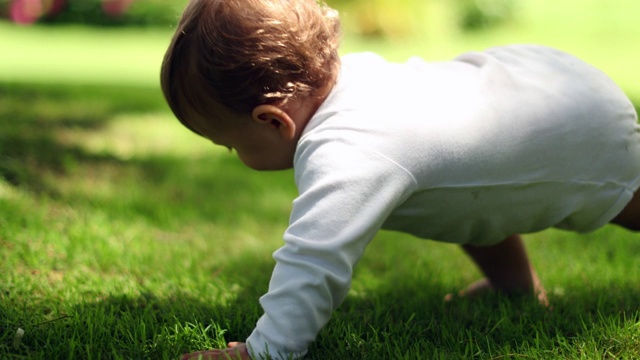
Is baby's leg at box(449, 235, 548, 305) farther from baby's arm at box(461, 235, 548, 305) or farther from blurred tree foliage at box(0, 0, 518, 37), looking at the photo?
blurred tree foliage at box(0, 0, 518, 37)

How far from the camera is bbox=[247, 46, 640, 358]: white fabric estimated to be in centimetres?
173

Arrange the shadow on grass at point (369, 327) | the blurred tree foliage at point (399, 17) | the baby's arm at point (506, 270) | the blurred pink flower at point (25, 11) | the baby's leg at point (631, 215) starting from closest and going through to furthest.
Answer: the shadow on grass at point (369, 327)
the baby's leg at point (631, 215)
the baby's arm at point (506, 270)
the blurred tree foliage at point (399, 17)
the blurred pink flower at point (25, 11)

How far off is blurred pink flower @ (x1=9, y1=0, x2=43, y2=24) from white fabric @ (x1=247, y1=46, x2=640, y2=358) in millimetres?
10821

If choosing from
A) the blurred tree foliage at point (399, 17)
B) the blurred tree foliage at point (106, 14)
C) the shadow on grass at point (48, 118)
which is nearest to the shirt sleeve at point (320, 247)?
the shadow on grass at point (48, 118)

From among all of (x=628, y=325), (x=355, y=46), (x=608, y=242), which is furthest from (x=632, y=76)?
(x=628, y=325)

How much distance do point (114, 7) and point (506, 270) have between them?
11.1m

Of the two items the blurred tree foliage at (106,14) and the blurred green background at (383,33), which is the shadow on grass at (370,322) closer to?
the blurred green background at (383,33)

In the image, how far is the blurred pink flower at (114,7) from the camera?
40.6 ft

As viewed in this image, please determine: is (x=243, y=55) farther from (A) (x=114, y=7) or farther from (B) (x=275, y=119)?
(A) (x=114, y=7)

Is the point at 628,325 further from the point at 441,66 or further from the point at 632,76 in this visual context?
the point at 632,76

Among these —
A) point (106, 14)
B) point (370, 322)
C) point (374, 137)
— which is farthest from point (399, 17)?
point (374, 137)

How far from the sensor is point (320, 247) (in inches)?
66.9

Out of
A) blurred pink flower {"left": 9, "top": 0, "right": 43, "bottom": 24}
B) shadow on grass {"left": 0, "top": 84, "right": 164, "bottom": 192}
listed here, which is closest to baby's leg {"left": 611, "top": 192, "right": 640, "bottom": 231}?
shadow on grass {"left": 0, "top": 84, "right": 164, "bottom": 192}

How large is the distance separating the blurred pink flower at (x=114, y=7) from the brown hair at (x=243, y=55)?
11069mm
